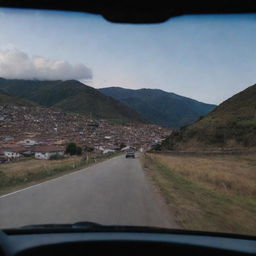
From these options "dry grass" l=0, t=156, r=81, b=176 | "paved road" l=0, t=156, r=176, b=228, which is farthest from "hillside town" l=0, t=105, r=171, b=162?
"paved road" l=0, t=156, r=176, b=228

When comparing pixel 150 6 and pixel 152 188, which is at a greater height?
pixel 150 6

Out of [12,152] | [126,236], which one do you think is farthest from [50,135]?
[126,236]

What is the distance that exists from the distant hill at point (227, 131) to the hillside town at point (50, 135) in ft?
59.9

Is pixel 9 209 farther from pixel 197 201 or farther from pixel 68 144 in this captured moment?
pixel 68 144

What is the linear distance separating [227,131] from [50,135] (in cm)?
3889

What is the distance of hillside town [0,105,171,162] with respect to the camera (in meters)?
68.9

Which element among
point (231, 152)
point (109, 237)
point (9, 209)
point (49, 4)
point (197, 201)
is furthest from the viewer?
point (231, 152)

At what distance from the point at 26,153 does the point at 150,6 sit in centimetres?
6580

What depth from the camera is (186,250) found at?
4.30 meters

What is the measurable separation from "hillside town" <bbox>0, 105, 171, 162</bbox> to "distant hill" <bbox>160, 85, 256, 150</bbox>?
18.2 meters

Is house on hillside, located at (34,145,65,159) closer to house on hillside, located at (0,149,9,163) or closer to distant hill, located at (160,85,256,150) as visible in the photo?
house on hillside, located at (0,149,9,163)

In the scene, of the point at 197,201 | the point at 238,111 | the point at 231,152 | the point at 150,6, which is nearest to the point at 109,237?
the point at 150,6

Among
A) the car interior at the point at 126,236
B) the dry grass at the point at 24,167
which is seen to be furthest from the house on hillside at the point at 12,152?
the car interior at the point at 126,236

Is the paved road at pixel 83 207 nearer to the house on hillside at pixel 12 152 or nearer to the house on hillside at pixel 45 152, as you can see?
the house on hillside at pixel 12 152
